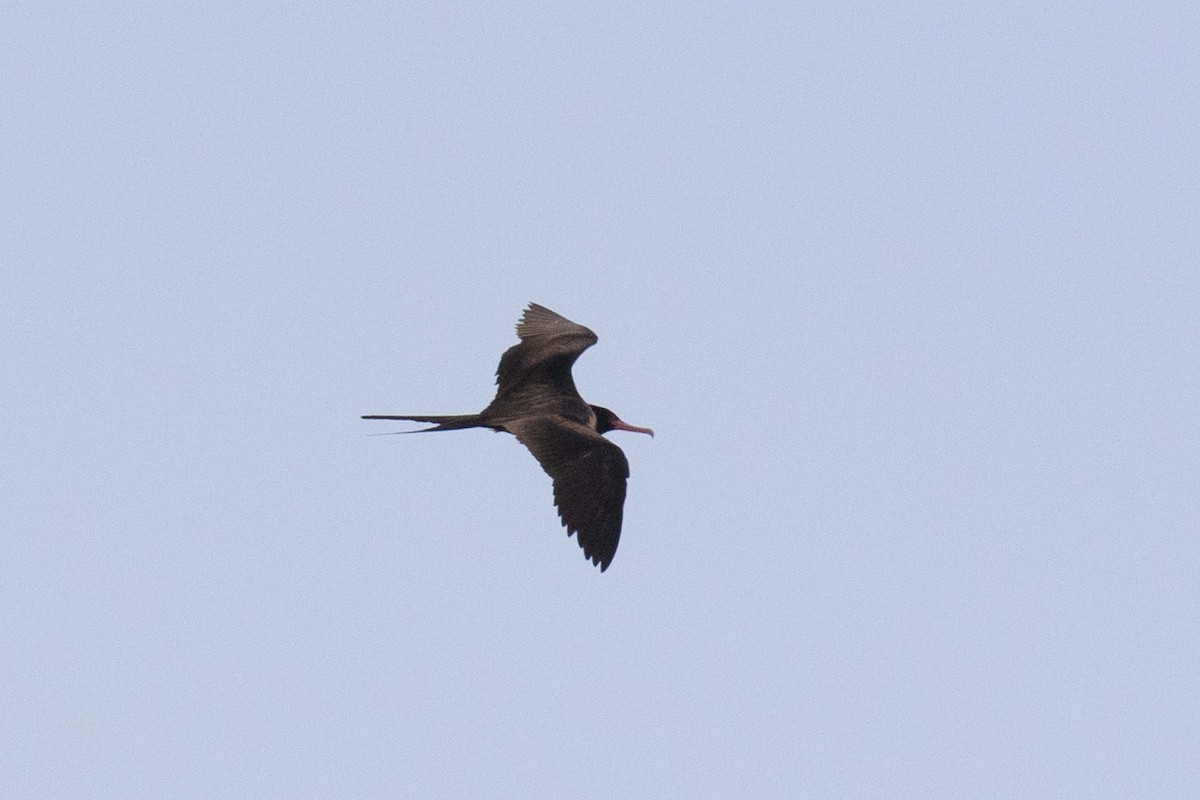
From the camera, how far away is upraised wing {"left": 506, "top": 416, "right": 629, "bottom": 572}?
462 inches

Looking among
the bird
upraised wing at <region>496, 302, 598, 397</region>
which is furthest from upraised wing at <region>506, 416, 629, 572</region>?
upraised wing at <region>496, 302, 598, 397</region>

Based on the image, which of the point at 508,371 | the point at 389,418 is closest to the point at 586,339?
the point at 508,371

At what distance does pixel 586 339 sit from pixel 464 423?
1503mm

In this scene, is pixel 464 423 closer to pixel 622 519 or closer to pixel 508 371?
pixel 508 371

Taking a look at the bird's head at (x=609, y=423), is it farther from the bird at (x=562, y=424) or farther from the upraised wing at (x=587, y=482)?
the upraised wing at (x=587, y=482)

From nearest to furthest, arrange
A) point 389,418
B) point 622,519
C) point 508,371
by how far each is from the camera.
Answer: point 622,519 → point 389,418 → point 508,371

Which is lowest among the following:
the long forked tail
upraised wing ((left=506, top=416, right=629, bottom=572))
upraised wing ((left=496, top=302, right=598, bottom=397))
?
upraised wing ((left=506, top=416, right=629, bottom=572))

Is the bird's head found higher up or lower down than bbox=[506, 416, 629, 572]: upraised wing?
higher up

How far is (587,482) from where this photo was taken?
11.9 metres

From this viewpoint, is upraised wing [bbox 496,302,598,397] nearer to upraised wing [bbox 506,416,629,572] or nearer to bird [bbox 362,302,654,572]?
bird [bbox 362,302,654,572]

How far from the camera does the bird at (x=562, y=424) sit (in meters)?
11.8

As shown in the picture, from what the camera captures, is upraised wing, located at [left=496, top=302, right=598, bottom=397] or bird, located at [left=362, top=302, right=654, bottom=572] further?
upraised wing, located at [left=496, top=302, right=598, bottom=397]

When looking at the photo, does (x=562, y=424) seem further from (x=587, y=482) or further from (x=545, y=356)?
(x=545, y=356)

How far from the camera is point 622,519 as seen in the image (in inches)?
468
